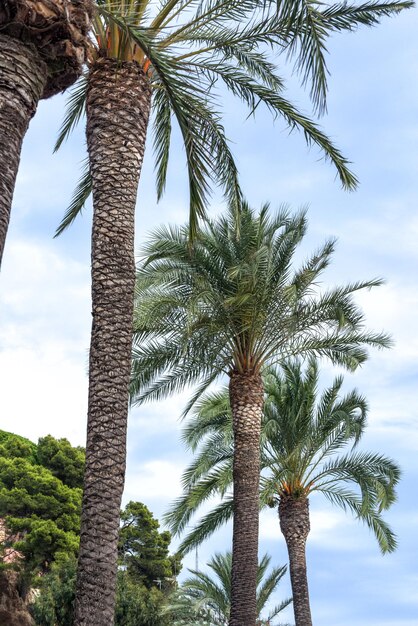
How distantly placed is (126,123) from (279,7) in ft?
8.45

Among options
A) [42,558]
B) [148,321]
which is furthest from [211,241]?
[42,558]

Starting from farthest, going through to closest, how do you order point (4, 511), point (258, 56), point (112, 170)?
point (4, 511), point (258, 56), point (112, 170)

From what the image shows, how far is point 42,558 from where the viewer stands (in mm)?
26312

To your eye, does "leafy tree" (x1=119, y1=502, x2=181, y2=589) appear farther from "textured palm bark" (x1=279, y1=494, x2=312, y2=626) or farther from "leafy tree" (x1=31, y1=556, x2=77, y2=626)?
"textured palm bark" (x1=279, y1=494, x2=312, y2=626)

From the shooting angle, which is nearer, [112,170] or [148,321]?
[112,170]

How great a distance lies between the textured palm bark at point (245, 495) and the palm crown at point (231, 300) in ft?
1.81

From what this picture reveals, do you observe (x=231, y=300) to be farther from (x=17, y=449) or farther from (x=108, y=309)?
(x=17, y=449)

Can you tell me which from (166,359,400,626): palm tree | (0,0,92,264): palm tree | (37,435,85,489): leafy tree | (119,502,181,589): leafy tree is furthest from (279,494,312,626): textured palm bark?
(0,0,92,264): palm tree

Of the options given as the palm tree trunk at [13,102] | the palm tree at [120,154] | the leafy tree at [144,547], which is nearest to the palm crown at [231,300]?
the palm tree at [120,154]

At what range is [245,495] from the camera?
57.0 feet

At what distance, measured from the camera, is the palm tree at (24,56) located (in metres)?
6.21

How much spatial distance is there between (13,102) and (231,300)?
11.1 m

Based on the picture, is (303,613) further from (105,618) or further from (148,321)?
(105,618)

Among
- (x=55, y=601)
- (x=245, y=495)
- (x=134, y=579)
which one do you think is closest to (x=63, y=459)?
(x=134, y=579)
